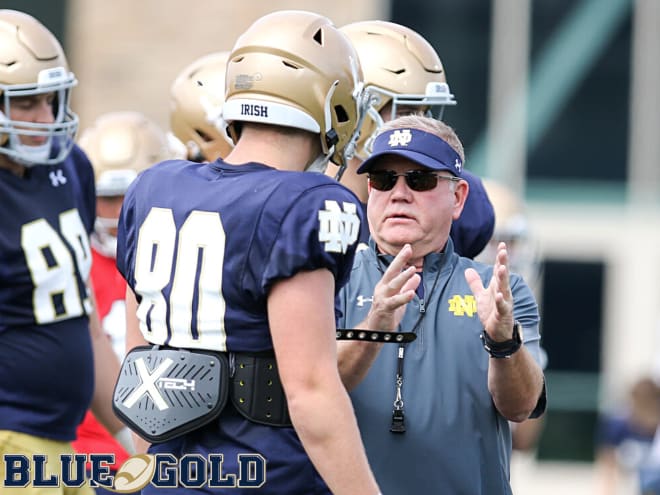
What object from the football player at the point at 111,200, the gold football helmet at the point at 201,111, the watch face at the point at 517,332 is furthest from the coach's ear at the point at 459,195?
the football player at the point at 111,200

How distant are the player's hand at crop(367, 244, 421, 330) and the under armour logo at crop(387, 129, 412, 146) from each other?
0.51 meters

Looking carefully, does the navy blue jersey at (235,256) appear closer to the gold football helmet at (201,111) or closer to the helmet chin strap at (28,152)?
the helmet chin strap at (28,152)

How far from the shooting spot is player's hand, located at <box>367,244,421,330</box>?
3.85 m

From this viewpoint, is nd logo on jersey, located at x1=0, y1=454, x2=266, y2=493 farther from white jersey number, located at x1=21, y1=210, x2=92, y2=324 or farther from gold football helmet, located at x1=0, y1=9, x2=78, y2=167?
gold football helmet, located at x1=0, y1=9, x2=78, y2=167

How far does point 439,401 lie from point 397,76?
1.47 metres

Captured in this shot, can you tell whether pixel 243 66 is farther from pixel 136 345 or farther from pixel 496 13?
pixel 496 13

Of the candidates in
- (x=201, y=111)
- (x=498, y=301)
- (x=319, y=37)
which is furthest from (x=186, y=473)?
(x=201, y=111)

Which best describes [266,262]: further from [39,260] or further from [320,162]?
[39,260]

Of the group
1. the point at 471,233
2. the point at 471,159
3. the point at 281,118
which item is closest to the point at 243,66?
the point at 281,118

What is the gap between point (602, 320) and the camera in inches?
538

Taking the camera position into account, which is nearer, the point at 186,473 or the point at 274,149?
the point at 186,473

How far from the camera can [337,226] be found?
354 cm

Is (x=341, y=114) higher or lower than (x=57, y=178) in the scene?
higher

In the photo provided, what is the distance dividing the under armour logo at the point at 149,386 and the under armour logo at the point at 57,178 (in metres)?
1.69
